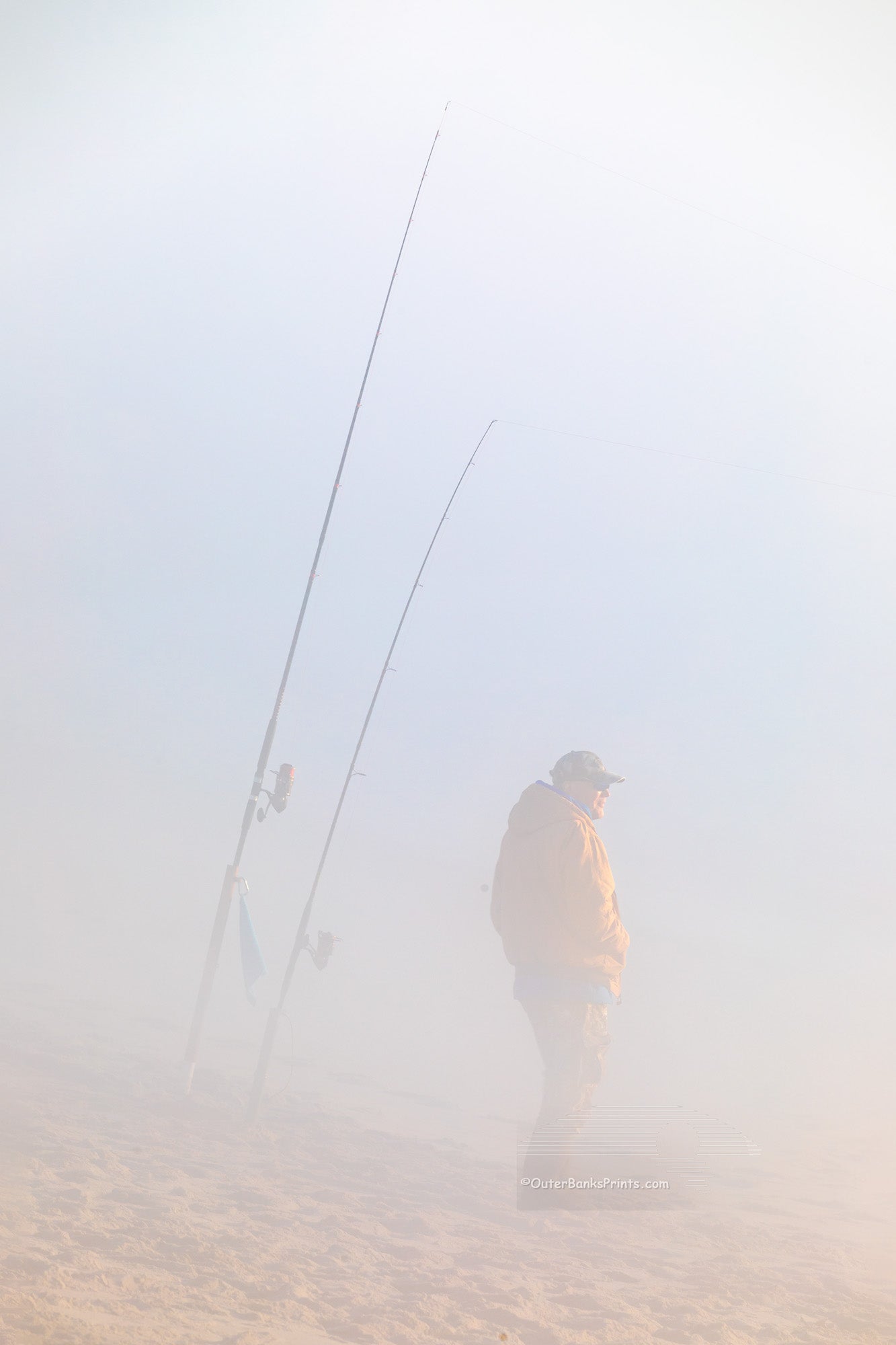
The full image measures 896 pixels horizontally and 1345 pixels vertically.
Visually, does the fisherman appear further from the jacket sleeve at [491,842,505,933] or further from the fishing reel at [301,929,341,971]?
the fishing reel at [301,929,341,971]

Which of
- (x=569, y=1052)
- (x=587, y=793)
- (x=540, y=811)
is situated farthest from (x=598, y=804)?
(x=569, y=1052)

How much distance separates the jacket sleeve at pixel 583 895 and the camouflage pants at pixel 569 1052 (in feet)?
0.81

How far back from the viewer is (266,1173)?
4.05m

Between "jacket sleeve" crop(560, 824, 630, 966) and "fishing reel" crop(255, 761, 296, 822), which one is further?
"fishing reel" crop(255, 761, 296, 822)

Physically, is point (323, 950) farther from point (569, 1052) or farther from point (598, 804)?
point (598, 804)

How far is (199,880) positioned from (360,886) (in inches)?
115

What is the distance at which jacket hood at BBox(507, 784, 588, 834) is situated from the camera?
3.97 metres

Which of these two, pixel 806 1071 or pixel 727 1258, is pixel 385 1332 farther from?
pixel 806 1071

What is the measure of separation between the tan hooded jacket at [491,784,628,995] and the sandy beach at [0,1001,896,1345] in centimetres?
99

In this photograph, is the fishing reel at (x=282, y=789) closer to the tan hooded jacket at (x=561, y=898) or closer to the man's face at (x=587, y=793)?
the tan hooded jacket at (x=561, y=898)

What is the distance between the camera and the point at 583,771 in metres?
4.17

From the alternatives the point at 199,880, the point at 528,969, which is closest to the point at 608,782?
the point at 528,969

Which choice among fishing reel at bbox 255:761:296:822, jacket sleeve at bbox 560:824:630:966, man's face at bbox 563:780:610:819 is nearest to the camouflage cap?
man's face at bbox 563:780:610:819

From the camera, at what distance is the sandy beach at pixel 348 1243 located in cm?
252
